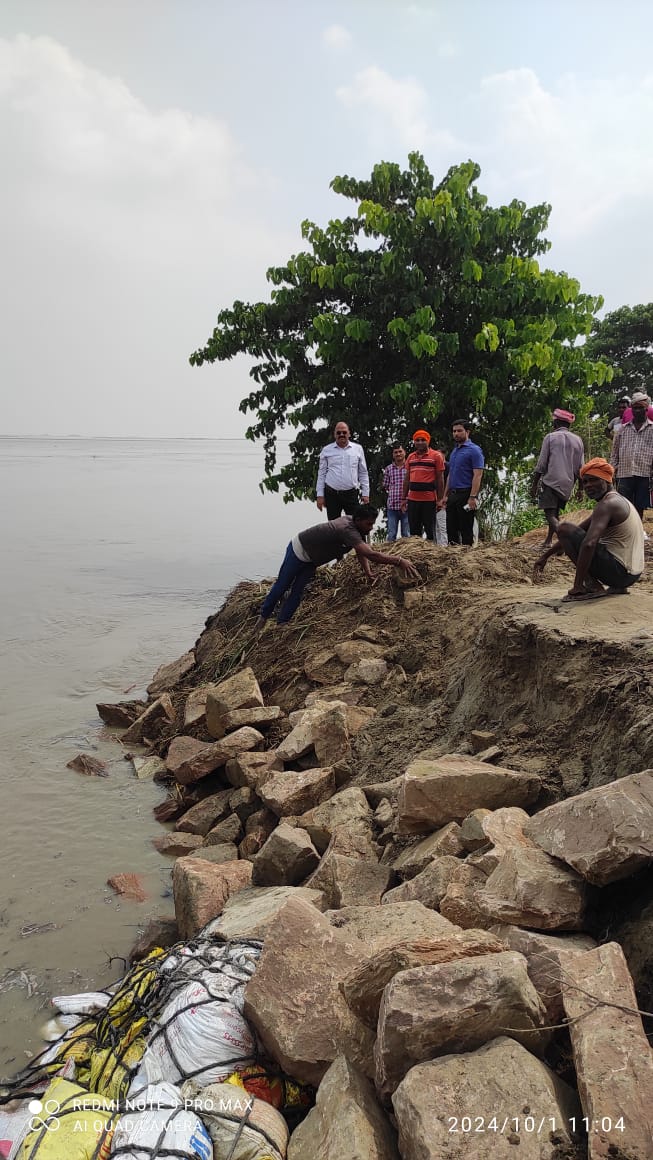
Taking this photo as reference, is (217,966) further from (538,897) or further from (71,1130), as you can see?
(538,897)

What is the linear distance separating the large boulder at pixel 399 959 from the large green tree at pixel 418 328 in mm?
8181

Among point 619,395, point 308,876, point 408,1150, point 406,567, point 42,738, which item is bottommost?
point 42,738

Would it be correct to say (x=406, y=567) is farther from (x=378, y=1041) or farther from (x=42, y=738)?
(x=378, y=1041)

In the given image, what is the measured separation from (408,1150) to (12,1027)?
2452 millimetres

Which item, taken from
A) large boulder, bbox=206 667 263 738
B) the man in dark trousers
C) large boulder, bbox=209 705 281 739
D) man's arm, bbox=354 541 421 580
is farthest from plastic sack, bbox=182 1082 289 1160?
the man in dark trousers

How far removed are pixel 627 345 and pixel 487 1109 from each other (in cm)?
2421

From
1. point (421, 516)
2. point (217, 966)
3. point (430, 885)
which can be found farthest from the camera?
point (421, 516)

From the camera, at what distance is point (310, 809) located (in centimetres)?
471

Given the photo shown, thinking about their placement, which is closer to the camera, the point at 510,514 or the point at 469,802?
the point at 469,802

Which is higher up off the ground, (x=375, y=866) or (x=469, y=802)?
(x=469, y=802)

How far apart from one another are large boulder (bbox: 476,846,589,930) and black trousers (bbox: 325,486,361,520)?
→ 20.4 feet

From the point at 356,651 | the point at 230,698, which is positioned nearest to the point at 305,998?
the point at 230,698

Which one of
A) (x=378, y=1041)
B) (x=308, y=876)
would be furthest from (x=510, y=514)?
(x=378, y=1041)

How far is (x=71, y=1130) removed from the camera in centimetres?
217
